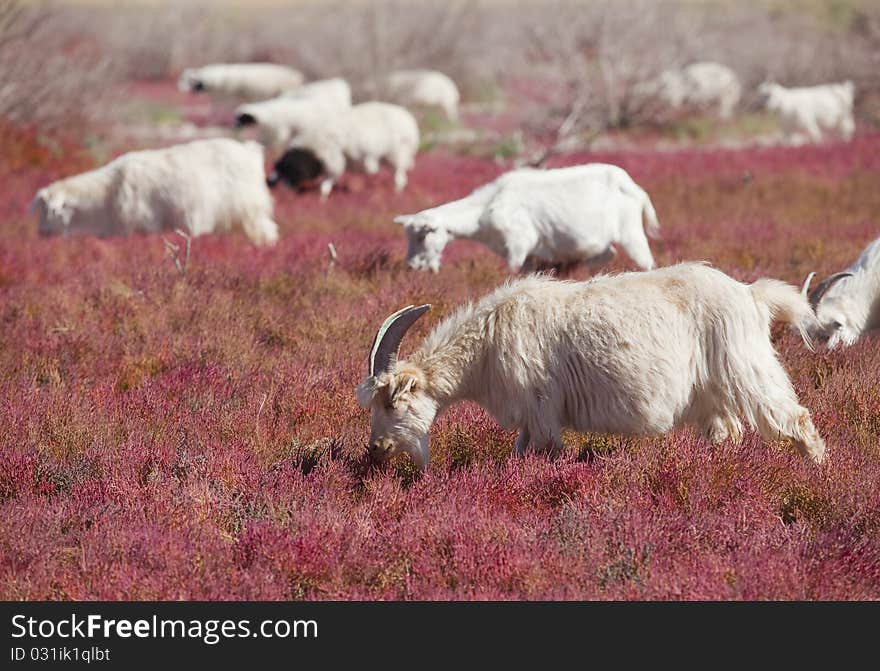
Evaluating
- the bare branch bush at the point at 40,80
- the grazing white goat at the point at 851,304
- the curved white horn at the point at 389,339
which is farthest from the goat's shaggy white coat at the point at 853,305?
the bare branch bush at the point at 40,80

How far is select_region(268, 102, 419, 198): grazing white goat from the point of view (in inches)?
754

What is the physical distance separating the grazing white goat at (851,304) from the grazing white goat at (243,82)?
3108cm

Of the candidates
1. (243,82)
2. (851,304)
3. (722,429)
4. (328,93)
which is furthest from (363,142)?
(243,82)

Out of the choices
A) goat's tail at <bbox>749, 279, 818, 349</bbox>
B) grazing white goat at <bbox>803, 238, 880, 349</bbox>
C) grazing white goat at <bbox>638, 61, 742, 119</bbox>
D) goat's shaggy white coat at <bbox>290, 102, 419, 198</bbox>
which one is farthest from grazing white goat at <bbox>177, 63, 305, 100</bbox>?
goat's tail at <bbox>749, 279, 818, 349</bbox>

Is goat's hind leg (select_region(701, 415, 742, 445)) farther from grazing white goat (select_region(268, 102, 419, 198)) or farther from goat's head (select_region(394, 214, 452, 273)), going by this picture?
grazing white goat (select_region(268, 102, 419, 198))

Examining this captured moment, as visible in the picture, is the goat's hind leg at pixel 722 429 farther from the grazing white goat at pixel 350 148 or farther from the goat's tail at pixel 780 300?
the grazing white goat at pixel 350 148

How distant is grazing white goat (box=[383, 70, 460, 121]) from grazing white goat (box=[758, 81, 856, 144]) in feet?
32.1

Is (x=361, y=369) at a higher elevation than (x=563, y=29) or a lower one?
higher

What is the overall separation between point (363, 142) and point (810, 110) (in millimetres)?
14153

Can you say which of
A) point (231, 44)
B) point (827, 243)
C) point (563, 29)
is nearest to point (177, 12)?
point (231, 44)

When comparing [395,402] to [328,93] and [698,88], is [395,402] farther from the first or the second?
[698,88]
